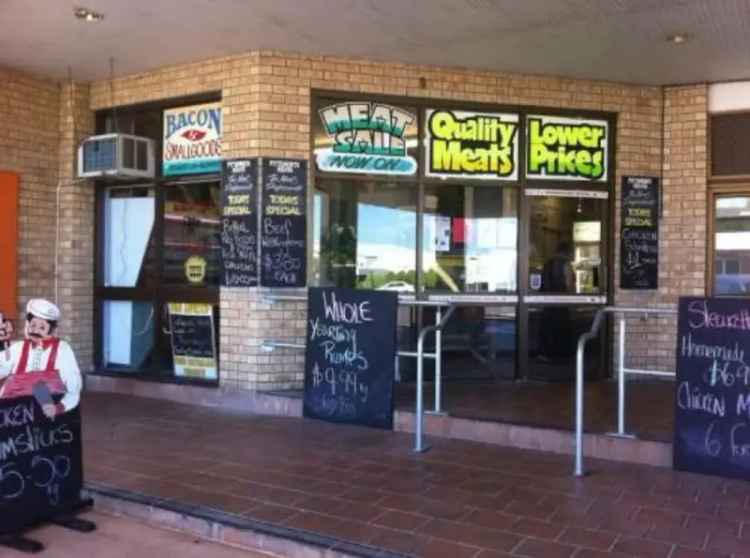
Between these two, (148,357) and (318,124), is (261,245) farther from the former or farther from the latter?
(148,357)

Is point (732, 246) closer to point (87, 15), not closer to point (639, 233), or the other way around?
point (639, 233)

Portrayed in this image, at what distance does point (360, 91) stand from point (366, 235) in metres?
1.49

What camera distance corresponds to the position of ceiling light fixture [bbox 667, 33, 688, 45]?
7.14m

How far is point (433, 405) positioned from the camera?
24.1 feet

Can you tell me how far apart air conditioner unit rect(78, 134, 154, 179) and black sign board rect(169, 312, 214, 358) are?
5.35ft

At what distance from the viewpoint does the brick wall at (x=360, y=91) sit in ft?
26.0

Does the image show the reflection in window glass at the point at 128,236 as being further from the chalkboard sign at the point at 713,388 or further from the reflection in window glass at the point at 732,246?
the reflection in window glass at the point at 732,246

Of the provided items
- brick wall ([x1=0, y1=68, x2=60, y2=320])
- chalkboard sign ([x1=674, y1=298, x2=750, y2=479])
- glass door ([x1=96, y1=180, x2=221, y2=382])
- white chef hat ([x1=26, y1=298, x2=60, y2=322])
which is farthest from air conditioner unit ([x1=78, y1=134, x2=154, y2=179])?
chalkboard sign ([x1=674, y1=298, x2=750, y2=479])

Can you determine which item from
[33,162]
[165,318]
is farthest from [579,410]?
[33,162]

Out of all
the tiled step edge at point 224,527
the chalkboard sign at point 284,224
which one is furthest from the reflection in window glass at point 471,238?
the tiled step edge at point 224,527

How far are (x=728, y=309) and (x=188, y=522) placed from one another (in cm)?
379

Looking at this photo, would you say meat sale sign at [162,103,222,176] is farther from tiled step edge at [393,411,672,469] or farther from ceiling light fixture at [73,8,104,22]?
tiled step edge at [393,411,672,469]

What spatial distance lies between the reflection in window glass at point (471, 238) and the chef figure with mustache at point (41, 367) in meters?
4.45

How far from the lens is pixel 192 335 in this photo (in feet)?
28.3
